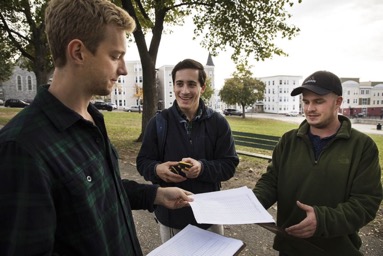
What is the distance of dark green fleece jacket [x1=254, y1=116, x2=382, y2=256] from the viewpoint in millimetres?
1996

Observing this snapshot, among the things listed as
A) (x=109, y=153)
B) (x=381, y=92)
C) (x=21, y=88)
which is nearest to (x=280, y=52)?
(x=109, y=153)

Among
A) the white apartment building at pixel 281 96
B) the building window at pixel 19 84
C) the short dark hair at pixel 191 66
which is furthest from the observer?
the white apartment building at pixel 281 96

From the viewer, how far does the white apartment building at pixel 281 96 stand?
96.2 metres

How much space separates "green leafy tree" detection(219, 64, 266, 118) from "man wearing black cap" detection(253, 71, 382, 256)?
41.7m

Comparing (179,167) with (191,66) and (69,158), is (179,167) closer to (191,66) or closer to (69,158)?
(191,66)

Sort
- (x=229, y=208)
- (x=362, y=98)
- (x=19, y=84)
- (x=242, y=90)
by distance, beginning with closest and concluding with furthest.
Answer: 1. (x=229, y=208)
2. (x=242, y=90)
3. (x=19, y=84)
4. (x=362, y=98)

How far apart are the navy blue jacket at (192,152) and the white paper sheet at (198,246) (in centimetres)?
82

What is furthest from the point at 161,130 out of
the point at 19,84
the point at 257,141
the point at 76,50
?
the point at 19,84

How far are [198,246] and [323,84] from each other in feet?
5.61

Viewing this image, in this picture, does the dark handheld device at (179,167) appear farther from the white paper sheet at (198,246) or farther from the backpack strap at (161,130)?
the white paper sheet at (198,246)

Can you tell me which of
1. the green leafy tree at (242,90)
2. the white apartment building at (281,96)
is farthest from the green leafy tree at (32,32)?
the white apartment building at (281,96)

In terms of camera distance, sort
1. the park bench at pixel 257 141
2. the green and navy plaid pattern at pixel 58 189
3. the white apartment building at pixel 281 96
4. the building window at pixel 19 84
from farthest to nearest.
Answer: the white apartment building at pixel 281 96 → the building window at pixel 19 84 → the park bench at pixel 257 141 → the green and navy plaid pattern at pixel 58 189

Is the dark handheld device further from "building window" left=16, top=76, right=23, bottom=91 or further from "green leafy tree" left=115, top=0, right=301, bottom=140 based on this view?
"building window" left=16, top=76, right=23, bottom=91

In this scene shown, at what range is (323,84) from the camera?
7.69 feet
